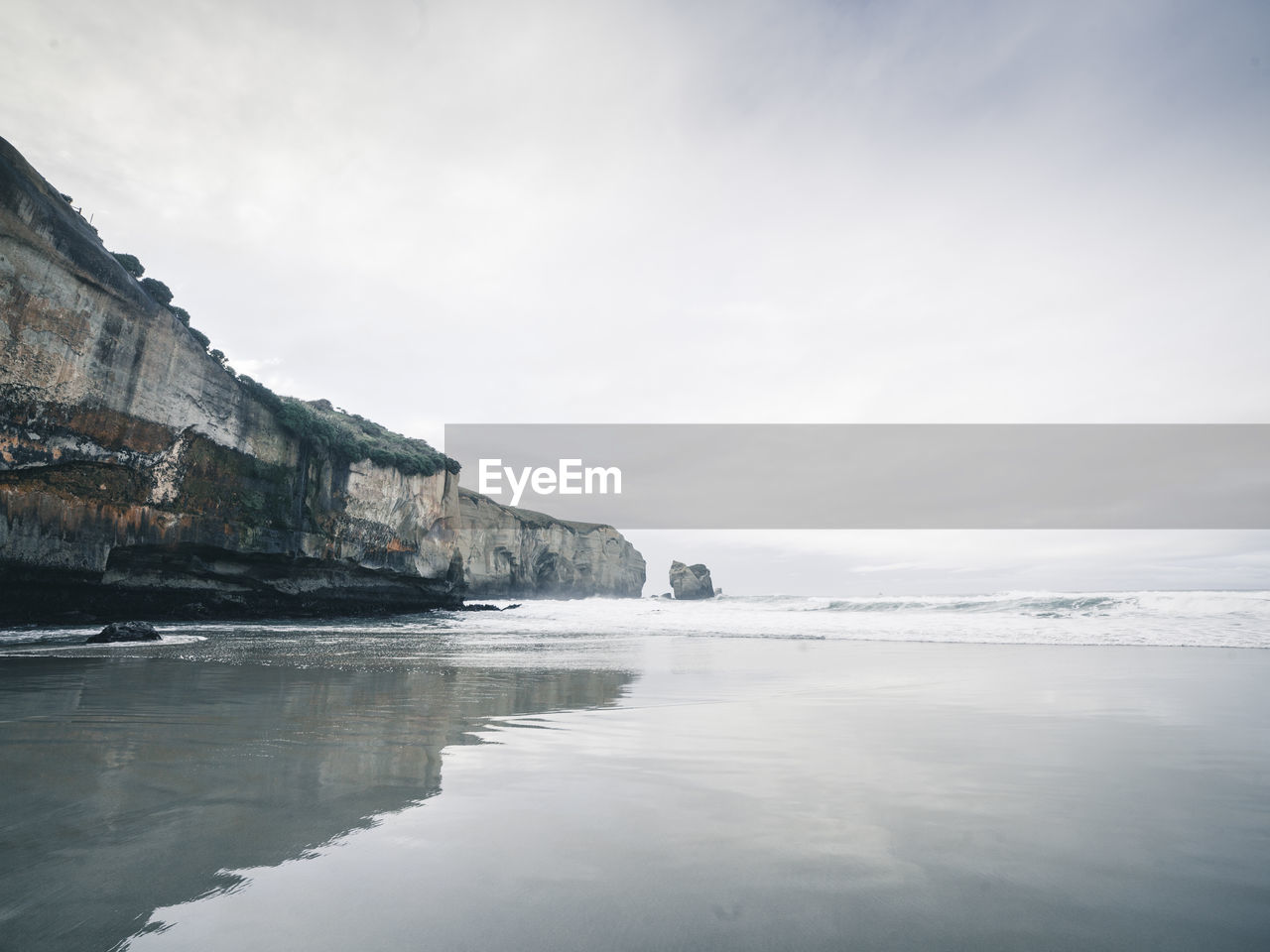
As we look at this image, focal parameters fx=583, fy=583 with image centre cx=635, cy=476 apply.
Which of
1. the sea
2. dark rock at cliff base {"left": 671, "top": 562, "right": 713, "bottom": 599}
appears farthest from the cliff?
dark rock at cliff base {"left": 671, "top": 562, "right": 713, "bottom": 599}

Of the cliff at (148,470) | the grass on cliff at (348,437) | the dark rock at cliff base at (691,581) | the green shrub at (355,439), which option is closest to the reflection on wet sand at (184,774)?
the cliff at (148,470)

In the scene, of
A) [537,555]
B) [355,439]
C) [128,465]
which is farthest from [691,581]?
[128,465]

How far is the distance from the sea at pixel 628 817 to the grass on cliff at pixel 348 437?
16.8 metres

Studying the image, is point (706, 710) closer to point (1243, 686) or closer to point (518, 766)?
point (518, 766)

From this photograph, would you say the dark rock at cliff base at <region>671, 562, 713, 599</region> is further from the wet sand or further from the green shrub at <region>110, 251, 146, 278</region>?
the wet sand

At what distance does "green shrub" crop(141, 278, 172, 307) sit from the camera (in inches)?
635

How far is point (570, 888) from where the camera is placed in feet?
6.17

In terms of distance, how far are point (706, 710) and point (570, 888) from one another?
335 centimetres

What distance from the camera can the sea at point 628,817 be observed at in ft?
5.50

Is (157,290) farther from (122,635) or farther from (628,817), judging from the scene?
(628,817)

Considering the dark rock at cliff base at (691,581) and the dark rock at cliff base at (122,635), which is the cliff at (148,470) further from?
the dark rock at cliff base at (691,581)

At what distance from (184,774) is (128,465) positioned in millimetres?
16573

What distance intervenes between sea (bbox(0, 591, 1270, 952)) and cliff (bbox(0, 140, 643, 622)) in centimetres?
1079

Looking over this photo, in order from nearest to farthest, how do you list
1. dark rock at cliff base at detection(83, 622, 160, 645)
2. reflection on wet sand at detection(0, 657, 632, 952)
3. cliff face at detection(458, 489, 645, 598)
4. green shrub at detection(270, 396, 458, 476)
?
reflection on wet sand at detection(0, 657, 632, 952)
dark rock at cliff base at detection(83, 622, 160, 645)
green shrub at detection(270, 396, 458, 476)
cliff face at detection(458, 489, 645, 598)
